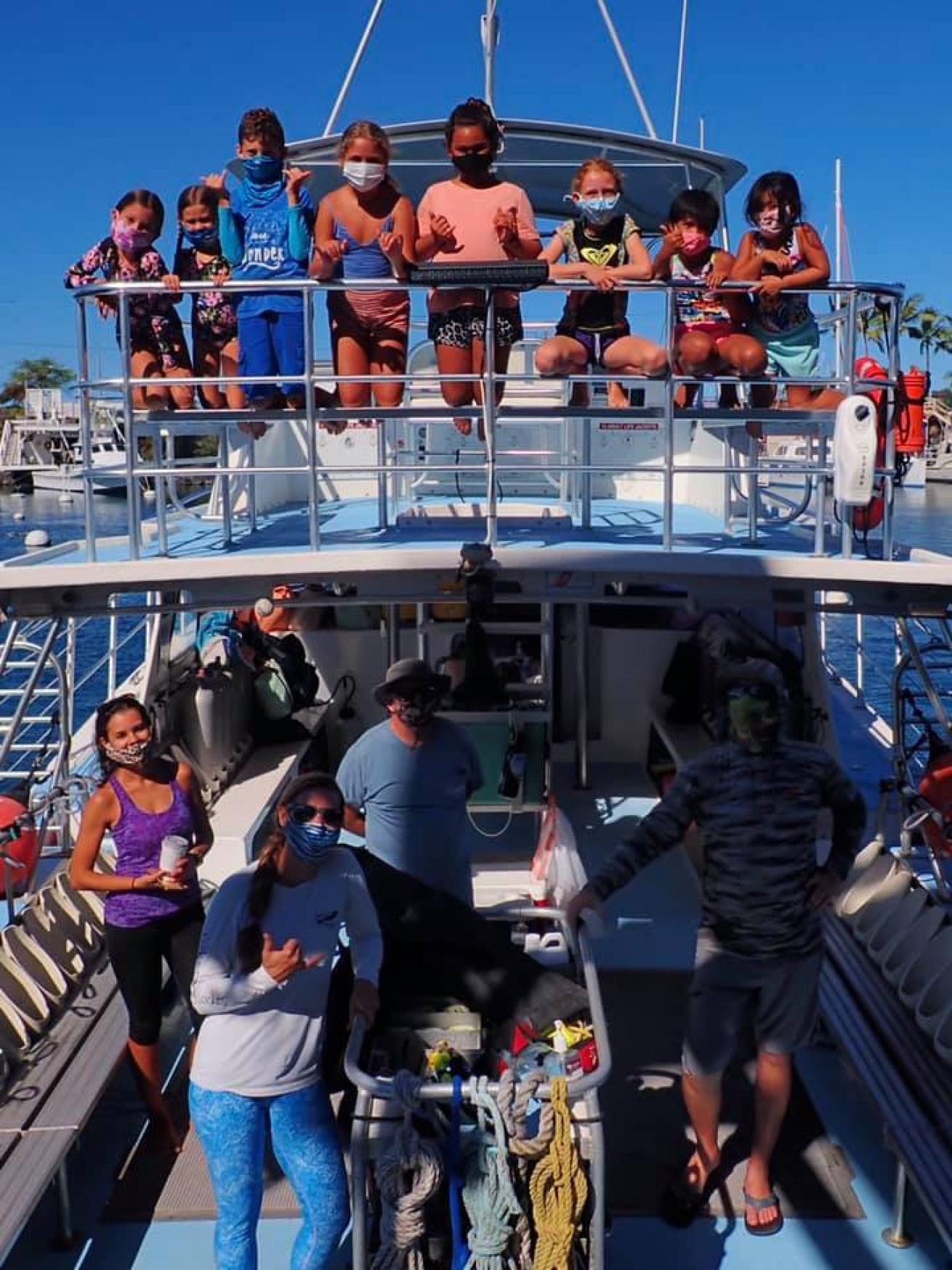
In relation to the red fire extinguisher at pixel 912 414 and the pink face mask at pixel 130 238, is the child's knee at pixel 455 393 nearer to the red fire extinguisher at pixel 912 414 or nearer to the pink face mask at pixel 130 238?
the pink face mask at pixel 130 238

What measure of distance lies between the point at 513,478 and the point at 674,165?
97.4 inches

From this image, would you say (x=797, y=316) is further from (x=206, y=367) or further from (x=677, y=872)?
(x=677, y=872)

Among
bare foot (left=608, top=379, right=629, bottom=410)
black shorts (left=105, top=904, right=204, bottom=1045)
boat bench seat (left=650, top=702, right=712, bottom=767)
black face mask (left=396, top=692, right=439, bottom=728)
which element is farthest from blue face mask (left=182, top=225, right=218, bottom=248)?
boat bench seat (left=650, top=702, right=712, bottom=767)

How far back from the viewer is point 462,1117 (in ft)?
10.5

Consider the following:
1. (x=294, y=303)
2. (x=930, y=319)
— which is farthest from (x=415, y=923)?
(x=930, y=319)

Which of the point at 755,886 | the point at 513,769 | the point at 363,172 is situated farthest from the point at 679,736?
the point at 363,172

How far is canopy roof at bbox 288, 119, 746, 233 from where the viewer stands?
7957 millimetres

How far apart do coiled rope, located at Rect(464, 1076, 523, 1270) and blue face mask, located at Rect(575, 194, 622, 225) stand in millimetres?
3540

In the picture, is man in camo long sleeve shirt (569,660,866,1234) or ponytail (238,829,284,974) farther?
man in camo long sleeve shirt (569,660,866,1234)

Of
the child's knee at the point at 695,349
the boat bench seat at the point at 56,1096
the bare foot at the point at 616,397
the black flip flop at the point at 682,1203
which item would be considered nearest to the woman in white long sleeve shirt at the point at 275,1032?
the boat bench seat at the point at 56,1096

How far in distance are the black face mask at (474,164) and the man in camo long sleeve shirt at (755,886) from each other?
2.46 metres

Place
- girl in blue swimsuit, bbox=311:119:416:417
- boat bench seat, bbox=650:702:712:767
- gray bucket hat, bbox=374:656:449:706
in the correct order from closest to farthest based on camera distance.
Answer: gray bucket hat, bbox=374:656:449:706
girl in blue swimsuit, bbox=311:119:416:417
boat bench seat, bbox=650:702:712:767

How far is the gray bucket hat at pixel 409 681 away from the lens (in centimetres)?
412

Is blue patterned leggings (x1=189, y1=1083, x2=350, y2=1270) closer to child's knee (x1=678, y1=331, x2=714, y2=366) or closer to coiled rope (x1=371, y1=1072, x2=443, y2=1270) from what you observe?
coiled rope (x1=371, y1=1072, x2=443, y2=1270)
